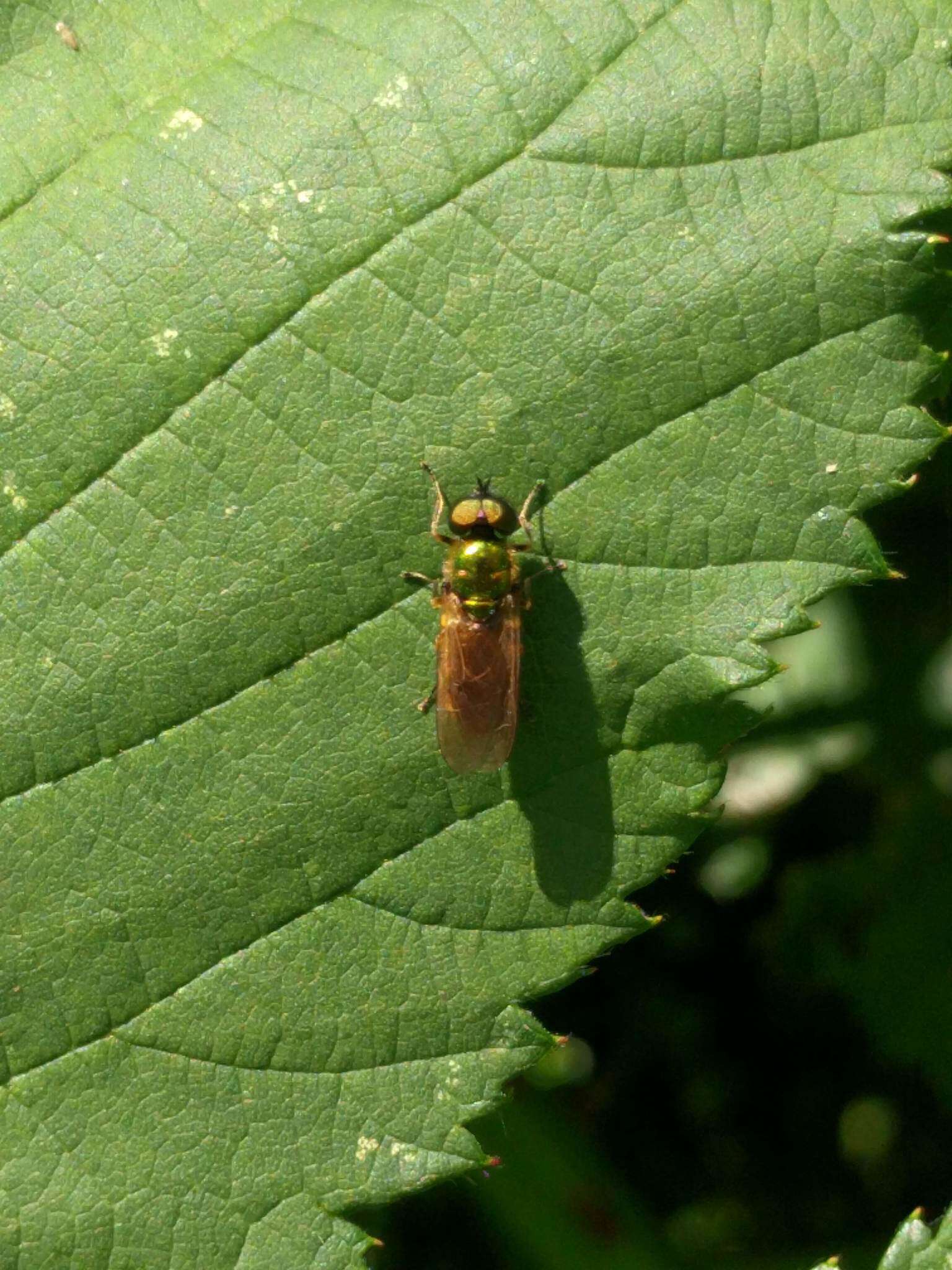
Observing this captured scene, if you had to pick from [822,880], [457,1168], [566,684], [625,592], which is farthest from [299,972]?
[822,880]

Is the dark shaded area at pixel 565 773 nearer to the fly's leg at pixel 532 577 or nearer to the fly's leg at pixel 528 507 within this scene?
the fly's leg at pixel 532 577

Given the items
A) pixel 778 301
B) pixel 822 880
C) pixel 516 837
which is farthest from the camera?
pixel 822 880

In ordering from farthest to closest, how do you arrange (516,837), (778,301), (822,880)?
(822,880), (516,837), (778,301)

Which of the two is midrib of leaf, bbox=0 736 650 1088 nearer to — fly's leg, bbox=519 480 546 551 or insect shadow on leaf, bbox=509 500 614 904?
insect shadow on leaf, bbox=509 500 614 904

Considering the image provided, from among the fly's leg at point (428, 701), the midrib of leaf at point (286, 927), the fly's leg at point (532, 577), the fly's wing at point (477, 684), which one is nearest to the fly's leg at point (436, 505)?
the fly's wing at point (477, 684)

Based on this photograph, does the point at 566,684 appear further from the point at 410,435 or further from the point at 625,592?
the point at 410,435
